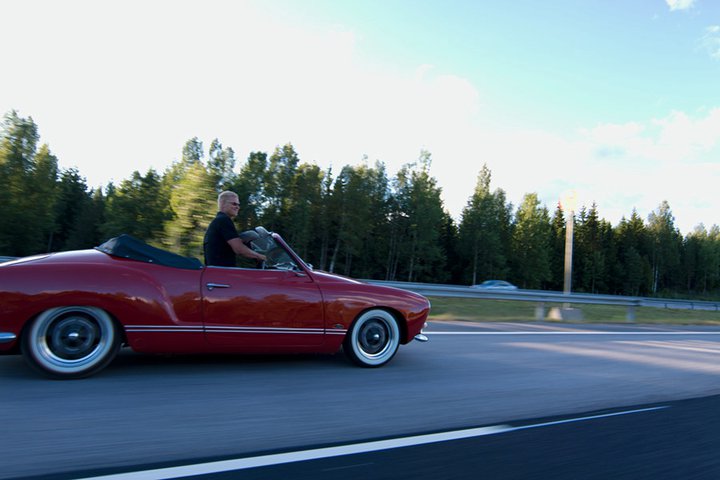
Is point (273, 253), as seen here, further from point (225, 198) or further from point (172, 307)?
point (172, 307)

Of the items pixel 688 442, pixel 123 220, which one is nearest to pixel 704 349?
pixel 688 442

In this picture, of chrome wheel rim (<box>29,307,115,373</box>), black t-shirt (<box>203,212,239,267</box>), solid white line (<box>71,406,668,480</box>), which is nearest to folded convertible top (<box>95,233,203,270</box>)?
black t-shirt (<box>203,212,239,267</box>)

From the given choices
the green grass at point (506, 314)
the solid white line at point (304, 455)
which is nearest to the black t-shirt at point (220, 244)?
the solid white line at point (304, 455)

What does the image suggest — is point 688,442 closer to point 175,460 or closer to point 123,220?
point 175,460

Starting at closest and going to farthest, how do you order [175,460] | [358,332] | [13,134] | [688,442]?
[175,460]
[688,442]
[358,332]
[13,134]

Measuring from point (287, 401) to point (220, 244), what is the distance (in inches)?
67.8

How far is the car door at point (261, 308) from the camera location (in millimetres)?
4004

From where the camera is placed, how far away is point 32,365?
354 centimetres

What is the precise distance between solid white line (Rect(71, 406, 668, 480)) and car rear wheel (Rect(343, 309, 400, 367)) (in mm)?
1726

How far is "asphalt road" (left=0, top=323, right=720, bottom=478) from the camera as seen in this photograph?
2584 mm

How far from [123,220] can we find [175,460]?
49.9 metres

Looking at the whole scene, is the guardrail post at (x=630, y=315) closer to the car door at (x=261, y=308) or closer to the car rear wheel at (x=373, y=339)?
the car rear wheel at (x=373, y=339)

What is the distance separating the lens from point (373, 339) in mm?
→ 4848

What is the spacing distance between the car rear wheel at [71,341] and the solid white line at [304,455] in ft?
5.85
